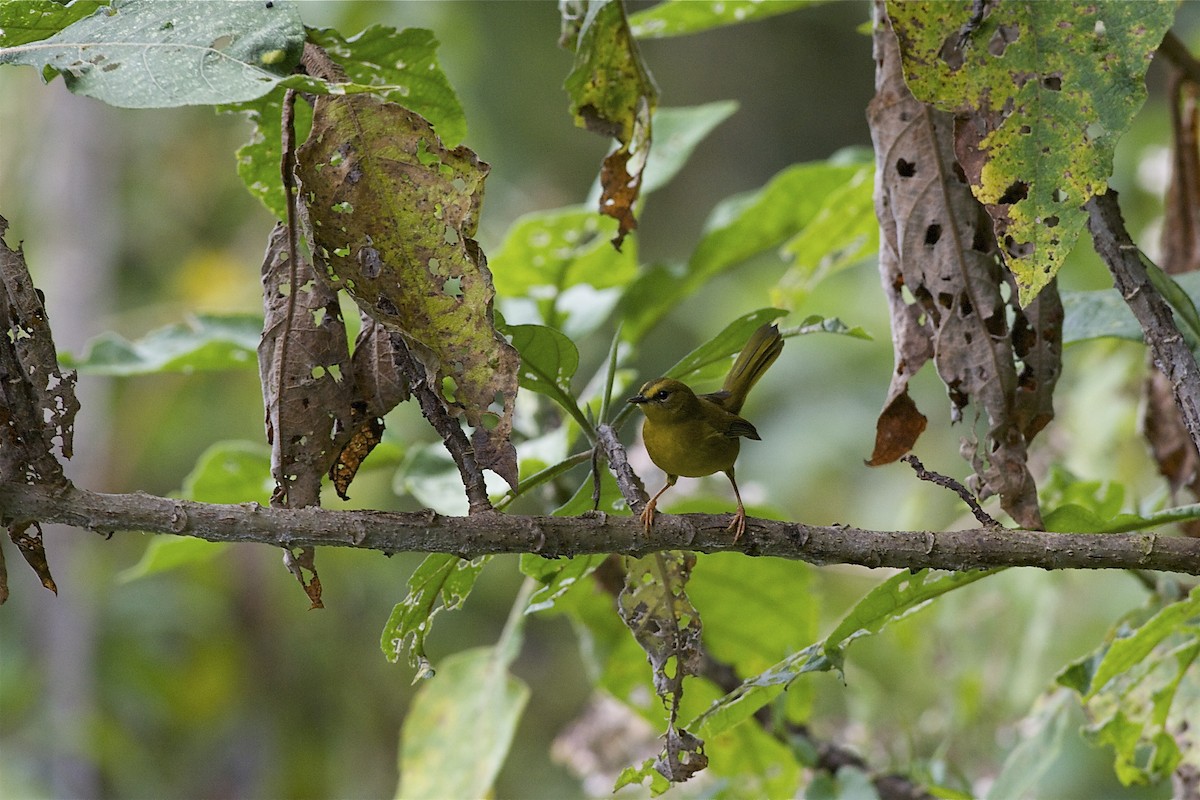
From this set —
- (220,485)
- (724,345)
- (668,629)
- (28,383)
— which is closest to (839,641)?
(668,629)

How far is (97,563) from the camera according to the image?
4.32 meters

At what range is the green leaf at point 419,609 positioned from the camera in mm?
A: 1082

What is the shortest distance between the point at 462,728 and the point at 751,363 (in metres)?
0.80

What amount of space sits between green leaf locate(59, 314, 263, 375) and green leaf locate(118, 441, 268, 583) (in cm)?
14

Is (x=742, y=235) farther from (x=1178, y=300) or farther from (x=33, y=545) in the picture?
(x=33, y=545)

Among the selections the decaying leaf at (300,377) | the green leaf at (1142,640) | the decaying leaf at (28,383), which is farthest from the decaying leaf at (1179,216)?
the decaying leaf at (28,383)

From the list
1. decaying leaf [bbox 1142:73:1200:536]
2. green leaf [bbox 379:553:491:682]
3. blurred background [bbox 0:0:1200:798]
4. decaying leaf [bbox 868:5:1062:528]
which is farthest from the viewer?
blurred background [bbox 0:0:1200:798]

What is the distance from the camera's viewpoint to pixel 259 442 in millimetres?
4914

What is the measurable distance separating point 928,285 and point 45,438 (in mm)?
891

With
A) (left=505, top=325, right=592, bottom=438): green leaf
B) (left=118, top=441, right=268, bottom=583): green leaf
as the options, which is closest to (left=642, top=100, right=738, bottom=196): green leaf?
(left=505, top=325, right=592, bottom=438): green leaf

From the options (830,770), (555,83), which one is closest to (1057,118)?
(830,770)

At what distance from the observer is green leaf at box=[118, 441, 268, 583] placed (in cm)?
172

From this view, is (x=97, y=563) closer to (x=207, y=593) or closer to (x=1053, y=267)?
(x=207, y=593)

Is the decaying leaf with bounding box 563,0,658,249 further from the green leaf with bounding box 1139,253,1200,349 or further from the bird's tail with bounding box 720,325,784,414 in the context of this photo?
the green leaf with bounding box 1139,253,1200,349
